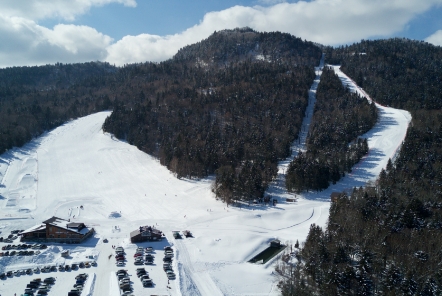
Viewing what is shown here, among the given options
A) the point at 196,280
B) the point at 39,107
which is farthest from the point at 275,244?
the point at 39,107

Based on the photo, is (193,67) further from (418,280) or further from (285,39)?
(418,280)

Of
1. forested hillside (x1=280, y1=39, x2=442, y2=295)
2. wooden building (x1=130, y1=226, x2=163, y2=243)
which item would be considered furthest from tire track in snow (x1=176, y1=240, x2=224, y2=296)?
forested hillside (x1=280, y1=39, x2=442, y2=295)

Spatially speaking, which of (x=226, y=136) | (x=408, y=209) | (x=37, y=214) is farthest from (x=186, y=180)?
(x=408, y=209)

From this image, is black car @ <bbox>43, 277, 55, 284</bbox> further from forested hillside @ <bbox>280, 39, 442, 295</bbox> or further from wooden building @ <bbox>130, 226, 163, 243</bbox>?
forested hillside @ <bbox>280, 39, 442, 295</bbox>

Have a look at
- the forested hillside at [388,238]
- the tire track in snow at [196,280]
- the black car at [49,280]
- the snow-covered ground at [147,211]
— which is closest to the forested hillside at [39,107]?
the snow-covered ground at [147,211]

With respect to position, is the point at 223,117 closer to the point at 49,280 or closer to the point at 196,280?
the point at 196,280

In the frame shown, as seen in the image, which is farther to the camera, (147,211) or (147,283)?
(147,211)

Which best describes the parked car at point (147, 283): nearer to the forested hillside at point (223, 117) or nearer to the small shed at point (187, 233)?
the small shed at point (187, 233)
